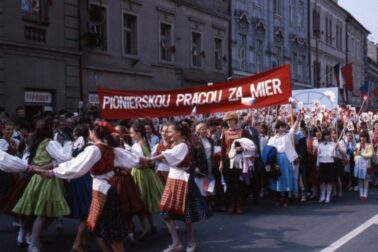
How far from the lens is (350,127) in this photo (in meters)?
16.0

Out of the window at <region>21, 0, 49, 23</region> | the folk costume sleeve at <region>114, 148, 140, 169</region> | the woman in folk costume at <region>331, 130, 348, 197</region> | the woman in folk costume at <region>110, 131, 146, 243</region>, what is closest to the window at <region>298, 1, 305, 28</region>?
the window at <region>21, 0, 49, 23</region>

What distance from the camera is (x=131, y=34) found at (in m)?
22.7

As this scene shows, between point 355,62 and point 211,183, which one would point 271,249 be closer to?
point 211,183

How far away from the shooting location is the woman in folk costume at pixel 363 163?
14094 millimetres

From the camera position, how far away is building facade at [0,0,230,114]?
17141mm

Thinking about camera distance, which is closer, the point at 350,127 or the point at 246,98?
the point at 246,98

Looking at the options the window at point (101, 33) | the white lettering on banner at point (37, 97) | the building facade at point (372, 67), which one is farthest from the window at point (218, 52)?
the building facade at point (372, 67)

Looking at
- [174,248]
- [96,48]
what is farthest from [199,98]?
[96,48]

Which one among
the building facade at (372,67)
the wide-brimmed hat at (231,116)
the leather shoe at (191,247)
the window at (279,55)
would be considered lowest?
the leather shoe at (191,247)

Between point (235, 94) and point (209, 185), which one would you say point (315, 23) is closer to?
point (235, 94)

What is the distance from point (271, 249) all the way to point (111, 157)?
2.64 m

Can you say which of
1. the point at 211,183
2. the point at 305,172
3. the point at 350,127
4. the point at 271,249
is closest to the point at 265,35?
the point at 350,127

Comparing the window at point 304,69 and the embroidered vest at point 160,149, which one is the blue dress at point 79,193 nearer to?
the embroidered vest at point 160,149

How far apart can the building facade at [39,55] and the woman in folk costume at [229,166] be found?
724 cm
